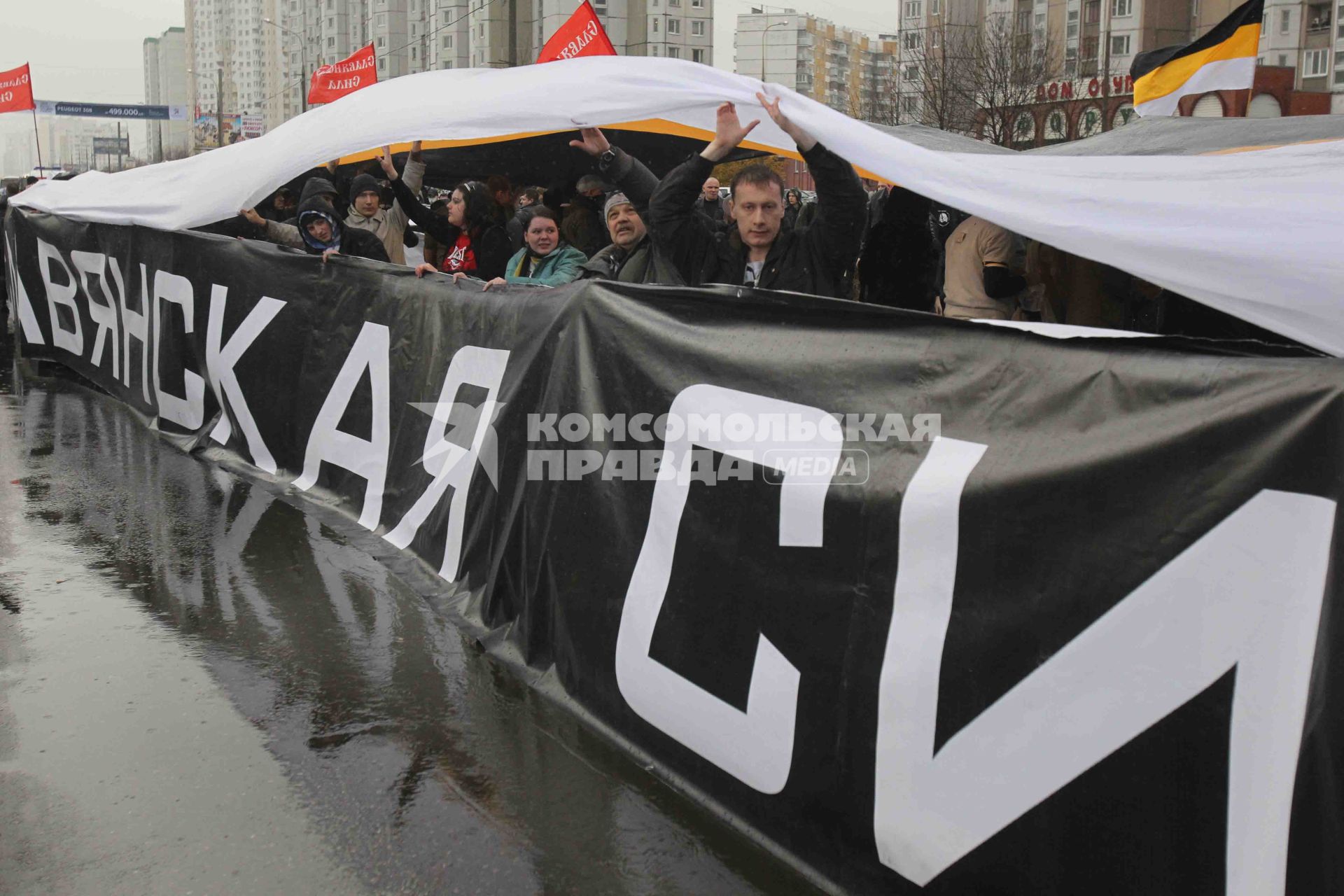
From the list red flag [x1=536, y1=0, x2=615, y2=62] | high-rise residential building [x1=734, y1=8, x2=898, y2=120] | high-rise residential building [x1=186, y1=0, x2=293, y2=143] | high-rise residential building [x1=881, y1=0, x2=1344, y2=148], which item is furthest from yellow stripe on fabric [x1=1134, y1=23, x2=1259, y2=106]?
high-rise residential building [x1=186, y1=0, x2=293, y2=143]

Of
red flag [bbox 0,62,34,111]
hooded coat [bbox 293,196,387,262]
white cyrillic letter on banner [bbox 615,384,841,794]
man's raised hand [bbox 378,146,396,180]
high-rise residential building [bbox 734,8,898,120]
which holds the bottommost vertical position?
white cyrillic letter on banner [bbox 615,384,841,794]

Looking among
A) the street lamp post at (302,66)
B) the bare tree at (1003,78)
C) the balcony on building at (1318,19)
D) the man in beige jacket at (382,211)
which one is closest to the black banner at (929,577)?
the man in beige jacket at (382,211)

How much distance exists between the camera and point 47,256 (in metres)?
11.3

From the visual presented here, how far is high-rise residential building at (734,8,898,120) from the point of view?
12975 cm

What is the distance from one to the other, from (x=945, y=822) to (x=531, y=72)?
4.31m

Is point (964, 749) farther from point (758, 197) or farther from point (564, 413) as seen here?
point (758, 197)

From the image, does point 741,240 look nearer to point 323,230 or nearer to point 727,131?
point 727,131

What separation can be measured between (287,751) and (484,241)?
5647 mm

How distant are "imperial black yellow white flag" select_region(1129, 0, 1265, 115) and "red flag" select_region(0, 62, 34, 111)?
1654 centimetres

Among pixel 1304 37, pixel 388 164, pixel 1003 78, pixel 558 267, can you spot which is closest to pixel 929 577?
pixel 558 267

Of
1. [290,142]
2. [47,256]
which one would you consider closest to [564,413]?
[290,142]

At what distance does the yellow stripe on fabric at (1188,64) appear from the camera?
8.92m

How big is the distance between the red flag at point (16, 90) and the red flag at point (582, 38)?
471 inches

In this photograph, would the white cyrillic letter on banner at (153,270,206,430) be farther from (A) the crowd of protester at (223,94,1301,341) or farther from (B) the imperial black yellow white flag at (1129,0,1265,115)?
(B) the imperial black yellow white flag at (1129,0,1265,115)
